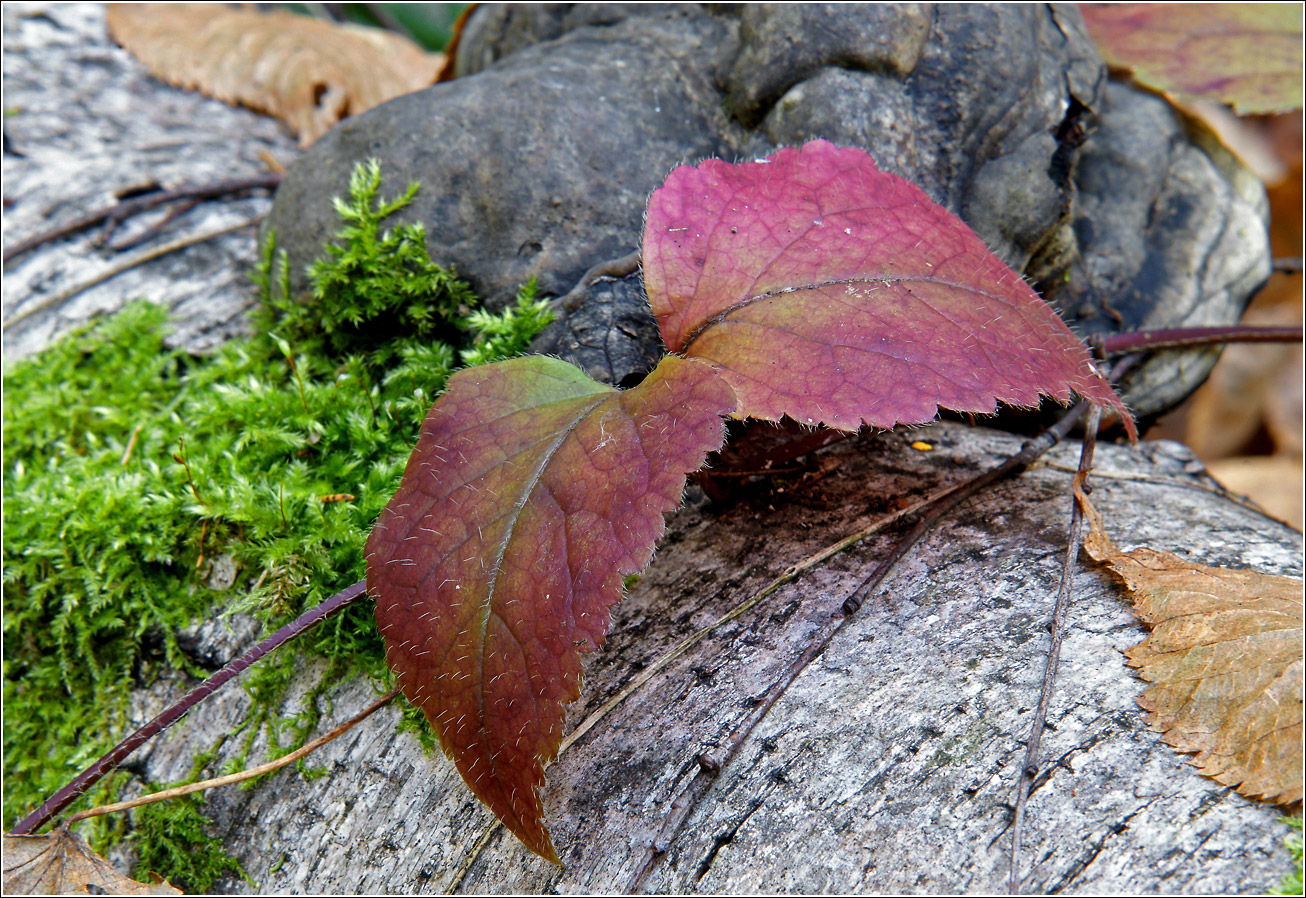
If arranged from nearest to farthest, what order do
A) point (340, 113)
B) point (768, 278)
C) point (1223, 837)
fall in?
point (1223, 837) → point (768, 278) → point (340, 113)

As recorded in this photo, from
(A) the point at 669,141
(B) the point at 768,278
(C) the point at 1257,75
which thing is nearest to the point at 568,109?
(A) the point at 669,141

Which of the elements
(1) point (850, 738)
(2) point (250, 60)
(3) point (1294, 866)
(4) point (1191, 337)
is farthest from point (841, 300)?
(2) point (250, 60)

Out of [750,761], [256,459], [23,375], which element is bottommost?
[23,375]

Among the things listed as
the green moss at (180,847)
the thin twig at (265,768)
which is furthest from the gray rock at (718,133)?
the green moss at (180,847)

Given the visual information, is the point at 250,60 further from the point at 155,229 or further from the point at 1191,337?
the point at 1191,337

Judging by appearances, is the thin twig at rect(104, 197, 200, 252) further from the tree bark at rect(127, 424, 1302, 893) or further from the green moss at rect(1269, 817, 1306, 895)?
the green moss at rect(1269, 817, 1306, 895)

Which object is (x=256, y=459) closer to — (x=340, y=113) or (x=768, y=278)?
(x=768, y=278)
